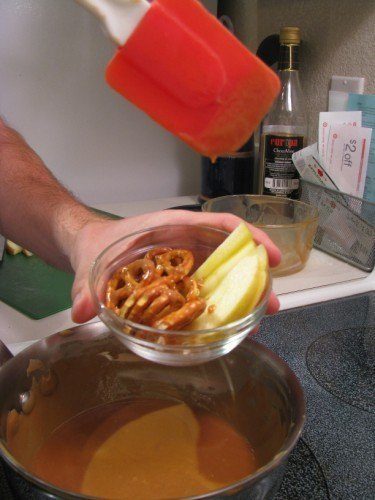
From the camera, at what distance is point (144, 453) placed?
47 centimetres

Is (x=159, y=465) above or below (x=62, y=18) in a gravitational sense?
below

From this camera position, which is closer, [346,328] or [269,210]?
[346,328]

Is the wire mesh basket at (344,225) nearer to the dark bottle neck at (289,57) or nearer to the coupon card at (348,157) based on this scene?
the coupon card at (348,157)

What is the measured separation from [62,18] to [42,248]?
1.95 ft

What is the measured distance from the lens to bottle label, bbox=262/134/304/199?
99 cm

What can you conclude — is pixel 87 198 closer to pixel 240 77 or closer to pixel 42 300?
pixel 42 300

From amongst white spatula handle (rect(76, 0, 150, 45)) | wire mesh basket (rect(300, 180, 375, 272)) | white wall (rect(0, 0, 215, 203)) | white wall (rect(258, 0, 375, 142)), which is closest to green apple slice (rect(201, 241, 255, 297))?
white spatula handle (rect(76, 0, 150, 45))

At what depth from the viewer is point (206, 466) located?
0.45 metres

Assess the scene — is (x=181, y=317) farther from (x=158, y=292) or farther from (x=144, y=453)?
(x=144, y=453)

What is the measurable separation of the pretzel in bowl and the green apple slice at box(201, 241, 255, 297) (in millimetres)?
16

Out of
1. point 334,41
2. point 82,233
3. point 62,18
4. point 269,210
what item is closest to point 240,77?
point 82,233

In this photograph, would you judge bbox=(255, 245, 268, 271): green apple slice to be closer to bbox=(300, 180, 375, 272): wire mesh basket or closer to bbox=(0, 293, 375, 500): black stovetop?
bbox=(0, 293, 375, 500): black stovetop

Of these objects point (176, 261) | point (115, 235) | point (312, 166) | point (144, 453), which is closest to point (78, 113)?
point (312, 166)

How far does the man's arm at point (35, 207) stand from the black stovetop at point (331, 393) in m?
0.31
